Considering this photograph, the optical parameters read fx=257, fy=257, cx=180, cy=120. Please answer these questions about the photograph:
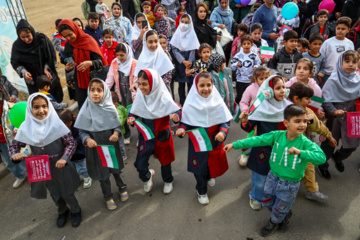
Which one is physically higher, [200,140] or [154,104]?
[154,104]

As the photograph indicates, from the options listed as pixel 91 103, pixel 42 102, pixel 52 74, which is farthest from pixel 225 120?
pixel 52 74

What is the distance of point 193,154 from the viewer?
312 cm

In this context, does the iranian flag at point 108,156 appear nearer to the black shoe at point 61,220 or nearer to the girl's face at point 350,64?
the black shoe at point 61,220

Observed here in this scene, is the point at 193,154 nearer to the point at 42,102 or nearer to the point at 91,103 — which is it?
the point at 91,103

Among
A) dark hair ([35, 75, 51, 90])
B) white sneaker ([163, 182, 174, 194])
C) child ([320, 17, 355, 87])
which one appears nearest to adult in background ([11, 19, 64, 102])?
dark hair ([35, 75, 51, 90])

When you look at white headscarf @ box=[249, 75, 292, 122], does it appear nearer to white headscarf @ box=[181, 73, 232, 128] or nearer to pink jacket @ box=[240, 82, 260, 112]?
white headscarf @ box=[181, 73, 232, 128]

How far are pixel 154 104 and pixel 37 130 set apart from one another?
1.30 m

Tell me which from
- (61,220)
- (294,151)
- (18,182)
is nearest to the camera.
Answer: (294,151)

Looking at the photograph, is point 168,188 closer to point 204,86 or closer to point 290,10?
point 204,86

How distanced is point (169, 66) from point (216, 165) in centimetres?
194

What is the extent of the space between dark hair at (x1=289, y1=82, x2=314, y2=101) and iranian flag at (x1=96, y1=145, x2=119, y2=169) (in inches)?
86.0

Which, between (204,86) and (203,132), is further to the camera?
(204,86)

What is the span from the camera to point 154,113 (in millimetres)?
3096

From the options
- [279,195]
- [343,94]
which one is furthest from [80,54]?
[343,94]
